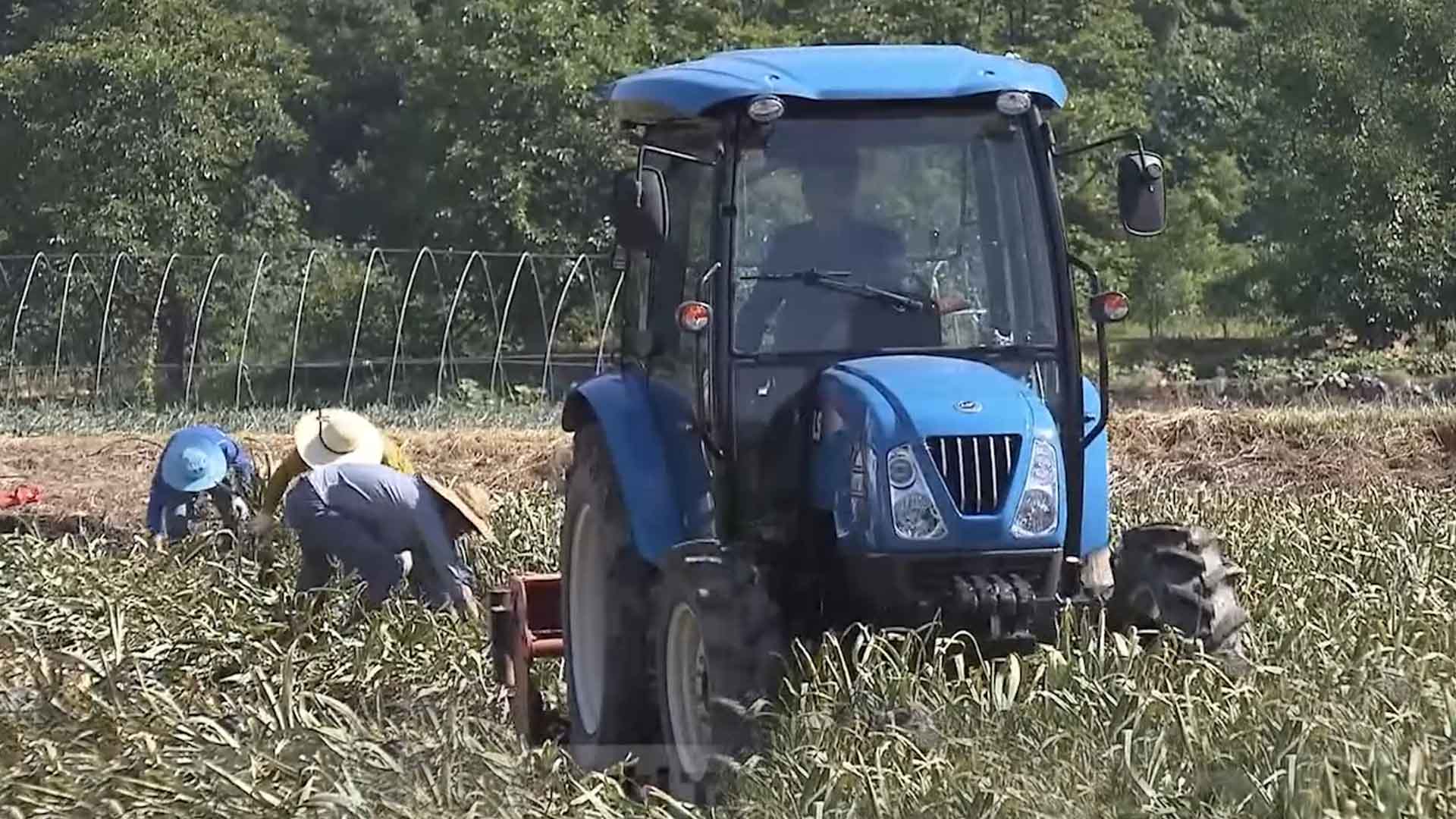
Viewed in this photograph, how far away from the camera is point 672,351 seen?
7387 mm

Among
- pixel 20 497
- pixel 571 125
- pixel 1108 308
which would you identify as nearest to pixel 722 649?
pixel 1108 308

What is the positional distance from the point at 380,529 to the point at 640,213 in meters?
3.17

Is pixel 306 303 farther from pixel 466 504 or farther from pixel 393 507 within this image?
pixel 393 507

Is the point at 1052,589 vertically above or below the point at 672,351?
below

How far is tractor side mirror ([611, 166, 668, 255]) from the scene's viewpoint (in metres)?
6.48

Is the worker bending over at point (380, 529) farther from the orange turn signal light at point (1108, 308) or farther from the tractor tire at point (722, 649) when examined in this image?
the orange turn signal light at point (1108, 308)

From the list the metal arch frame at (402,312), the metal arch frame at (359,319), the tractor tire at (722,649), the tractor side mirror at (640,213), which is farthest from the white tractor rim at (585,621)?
the metal arch frame at (402,312)

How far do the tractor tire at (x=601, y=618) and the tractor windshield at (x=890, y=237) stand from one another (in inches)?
35.5

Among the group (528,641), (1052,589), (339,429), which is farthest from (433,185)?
(1052,589)

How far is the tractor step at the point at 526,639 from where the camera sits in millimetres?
7820

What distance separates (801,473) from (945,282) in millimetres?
746

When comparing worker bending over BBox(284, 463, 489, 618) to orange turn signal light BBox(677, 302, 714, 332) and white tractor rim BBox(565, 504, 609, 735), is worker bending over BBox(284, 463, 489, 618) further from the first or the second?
orange turn signal light BBox(677, 302, 714, 332)

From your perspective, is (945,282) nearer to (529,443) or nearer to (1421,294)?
(529,443)

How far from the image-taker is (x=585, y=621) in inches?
307
